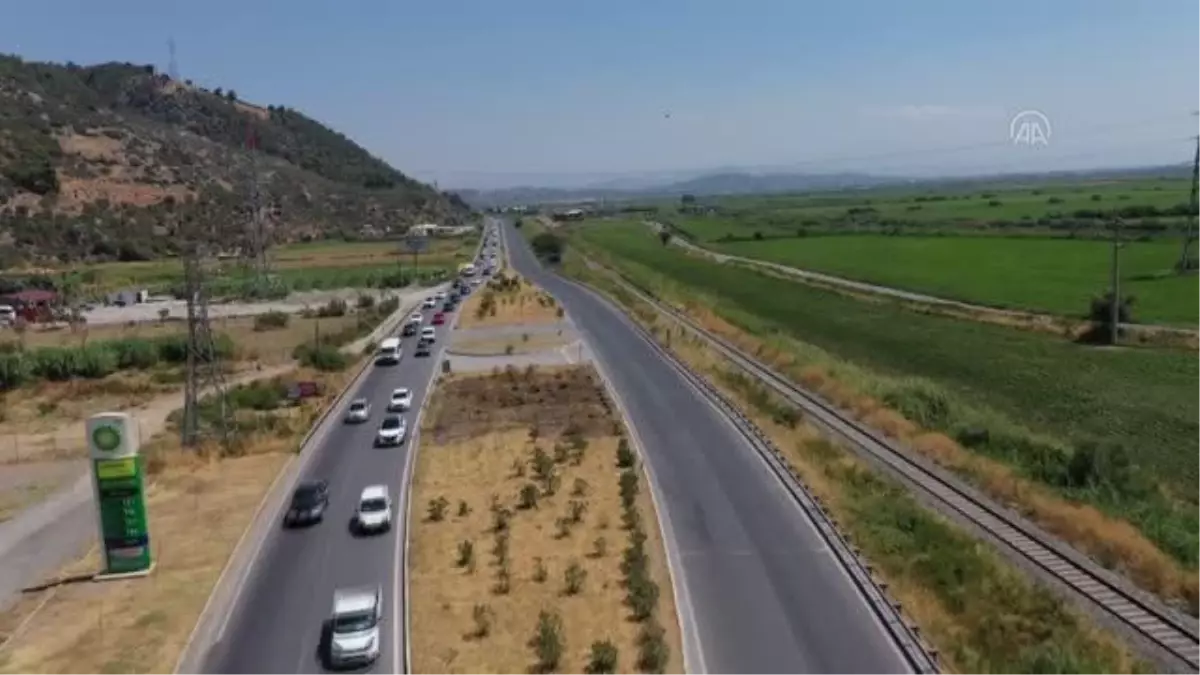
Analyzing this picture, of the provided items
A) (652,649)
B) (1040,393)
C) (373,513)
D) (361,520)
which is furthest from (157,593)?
(1040,393)

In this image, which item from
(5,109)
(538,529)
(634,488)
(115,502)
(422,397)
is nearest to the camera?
(115,502)

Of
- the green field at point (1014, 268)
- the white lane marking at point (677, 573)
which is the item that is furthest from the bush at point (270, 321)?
the green field at point (1014, 268)

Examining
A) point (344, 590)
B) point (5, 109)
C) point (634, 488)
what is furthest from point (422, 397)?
point (5, 109)

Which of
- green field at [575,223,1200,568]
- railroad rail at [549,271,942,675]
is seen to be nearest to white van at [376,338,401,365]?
railroad rail at [549,271,942,675]

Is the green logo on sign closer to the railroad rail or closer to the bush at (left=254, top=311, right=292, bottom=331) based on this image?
the railroad rail

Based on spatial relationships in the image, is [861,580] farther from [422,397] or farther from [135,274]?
[135,274]

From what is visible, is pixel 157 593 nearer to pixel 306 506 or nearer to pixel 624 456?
pixel 306 506
